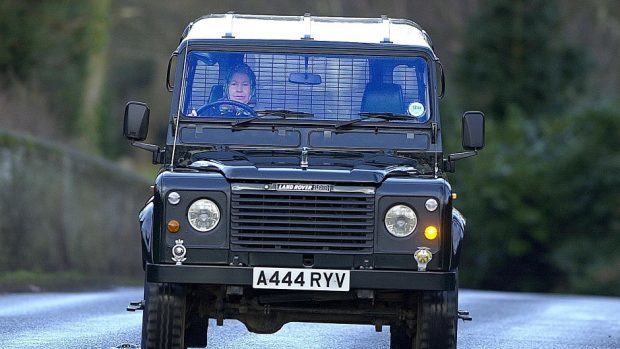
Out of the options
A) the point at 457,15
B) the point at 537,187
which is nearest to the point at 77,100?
the point at 537,187

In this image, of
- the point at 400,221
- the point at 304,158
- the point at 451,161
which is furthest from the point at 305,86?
the point at 400,221

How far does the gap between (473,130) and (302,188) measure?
1.89m

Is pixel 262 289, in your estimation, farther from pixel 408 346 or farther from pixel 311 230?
pixel 408 346

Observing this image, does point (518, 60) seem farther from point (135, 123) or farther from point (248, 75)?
point (135, 123)

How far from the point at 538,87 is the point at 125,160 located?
56.0ft

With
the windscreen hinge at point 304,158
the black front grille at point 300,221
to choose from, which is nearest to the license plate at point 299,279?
the black front grille at point 300,221

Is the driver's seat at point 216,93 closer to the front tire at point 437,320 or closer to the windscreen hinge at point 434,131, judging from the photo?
the windscreen hinge at point 434,131

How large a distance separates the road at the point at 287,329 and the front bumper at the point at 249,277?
9.10ft

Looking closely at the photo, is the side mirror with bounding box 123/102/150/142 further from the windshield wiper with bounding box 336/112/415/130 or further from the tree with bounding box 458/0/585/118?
the tree with bounding box 458/0/585/118

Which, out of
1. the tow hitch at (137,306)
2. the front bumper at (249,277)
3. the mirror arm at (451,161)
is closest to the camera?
the front bumper at (249,277)

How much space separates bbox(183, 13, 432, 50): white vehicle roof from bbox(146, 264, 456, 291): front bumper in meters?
2.39

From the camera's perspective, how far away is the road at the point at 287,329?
1370 centimetres

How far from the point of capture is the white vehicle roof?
12164 mm

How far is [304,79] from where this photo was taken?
12008mm
